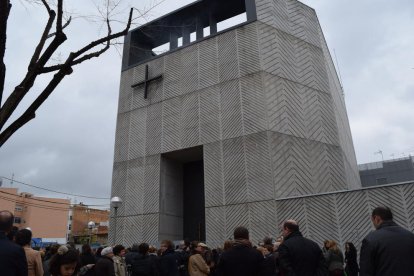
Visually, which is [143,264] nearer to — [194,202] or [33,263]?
[33,263]

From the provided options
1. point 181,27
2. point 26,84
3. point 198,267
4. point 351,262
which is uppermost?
point 181,27

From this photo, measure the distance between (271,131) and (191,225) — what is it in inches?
250

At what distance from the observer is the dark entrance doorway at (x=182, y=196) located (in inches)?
647

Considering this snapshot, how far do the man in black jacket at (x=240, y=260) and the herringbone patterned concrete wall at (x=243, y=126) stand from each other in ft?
28.9

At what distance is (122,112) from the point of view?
19250mm

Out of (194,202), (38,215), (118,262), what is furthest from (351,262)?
(38,215)

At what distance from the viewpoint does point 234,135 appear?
14914 mm

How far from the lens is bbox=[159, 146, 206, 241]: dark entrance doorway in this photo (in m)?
16.4

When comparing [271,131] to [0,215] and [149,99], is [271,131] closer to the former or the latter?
[149,99]

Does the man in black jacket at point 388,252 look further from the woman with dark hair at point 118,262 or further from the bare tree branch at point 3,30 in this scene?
the woman with dark hair at point 118,262

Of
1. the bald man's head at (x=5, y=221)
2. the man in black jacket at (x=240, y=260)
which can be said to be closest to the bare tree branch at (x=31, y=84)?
the bald man's head at (x=5, y=221)

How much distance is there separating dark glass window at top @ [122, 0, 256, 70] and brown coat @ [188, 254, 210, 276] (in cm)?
1313

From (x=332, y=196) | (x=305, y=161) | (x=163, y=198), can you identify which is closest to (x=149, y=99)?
(x=163, y=198)

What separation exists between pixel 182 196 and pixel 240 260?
45.4 feet
